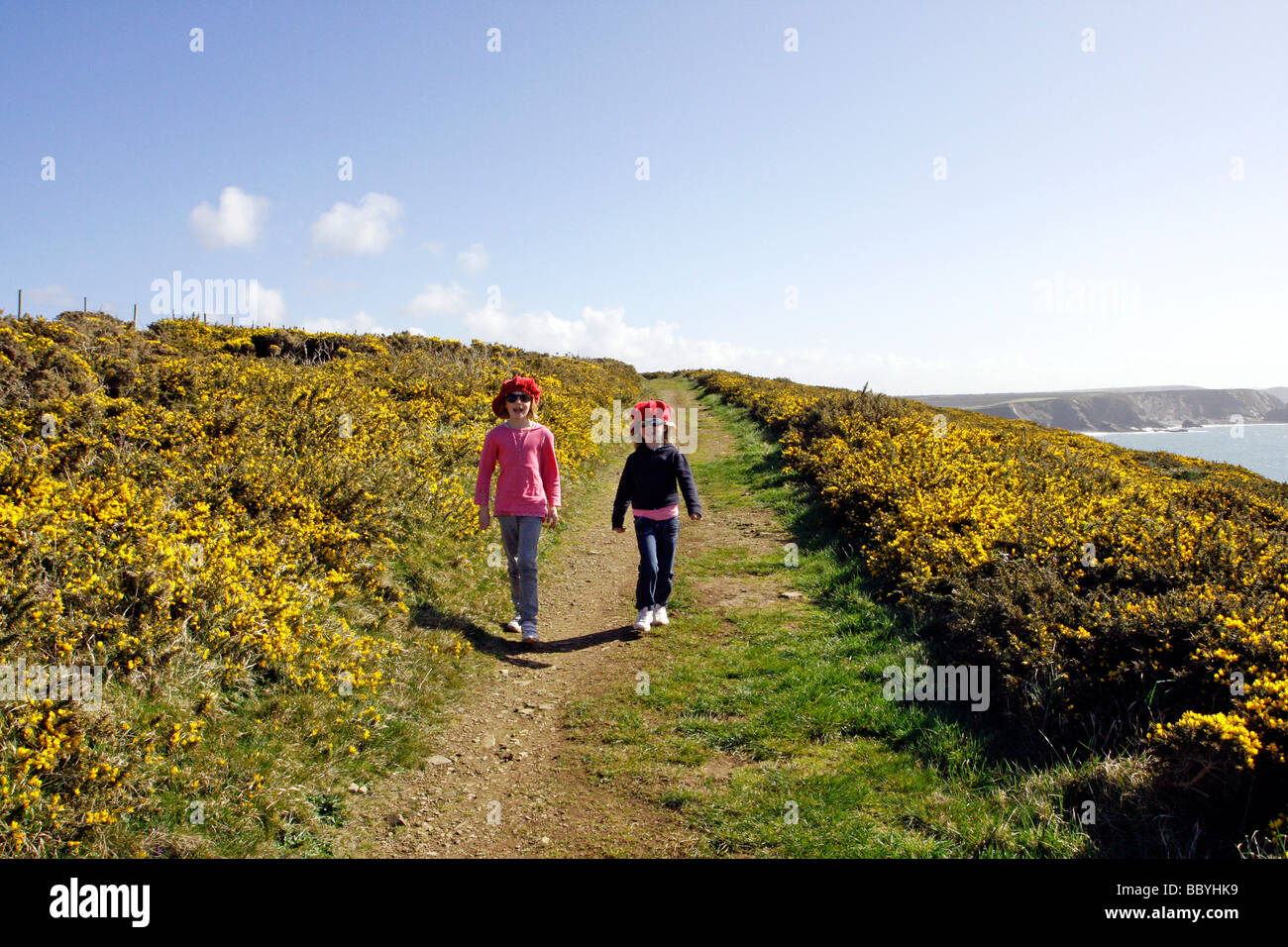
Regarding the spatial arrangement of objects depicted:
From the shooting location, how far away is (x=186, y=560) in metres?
4.85

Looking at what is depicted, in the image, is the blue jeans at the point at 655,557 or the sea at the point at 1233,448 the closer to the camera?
the blue jeans at the point at 655,557

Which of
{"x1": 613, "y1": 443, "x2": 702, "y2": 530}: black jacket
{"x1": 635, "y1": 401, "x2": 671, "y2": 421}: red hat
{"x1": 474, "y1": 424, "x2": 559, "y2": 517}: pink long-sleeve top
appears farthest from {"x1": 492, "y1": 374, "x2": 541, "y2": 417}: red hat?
{"x1": 613, "y1": 443, "x2": 702, "y2": 530}: black jacket

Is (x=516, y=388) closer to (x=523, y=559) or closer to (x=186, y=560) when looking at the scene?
(x=523, y=559)

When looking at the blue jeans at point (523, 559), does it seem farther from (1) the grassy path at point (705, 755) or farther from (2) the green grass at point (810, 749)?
(2) the green grass at point (810, 749)

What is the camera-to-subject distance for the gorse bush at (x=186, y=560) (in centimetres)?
333

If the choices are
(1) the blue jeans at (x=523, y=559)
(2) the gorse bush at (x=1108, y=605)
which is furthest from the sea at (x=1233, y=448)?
(1) the blue jeans at (x=523, y=559)

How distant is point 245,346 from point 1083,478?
19621 mm

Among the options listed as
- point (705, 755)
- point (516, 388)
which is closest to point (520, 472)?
point (516, 388)

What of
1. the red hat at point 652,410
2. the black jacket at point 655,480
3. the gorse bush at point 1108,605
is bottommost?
the gorse bush at point 1108,605

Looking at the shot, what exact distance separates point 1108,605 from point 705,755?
11.7 feet

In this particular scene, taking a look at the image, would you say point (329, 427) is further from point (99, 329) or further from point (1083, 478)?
point (1083, 478)

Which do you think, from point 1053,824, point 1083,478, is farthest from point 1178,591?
point 1083,478

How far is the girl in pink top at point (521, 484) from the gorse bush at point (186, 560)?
0.88 meters
